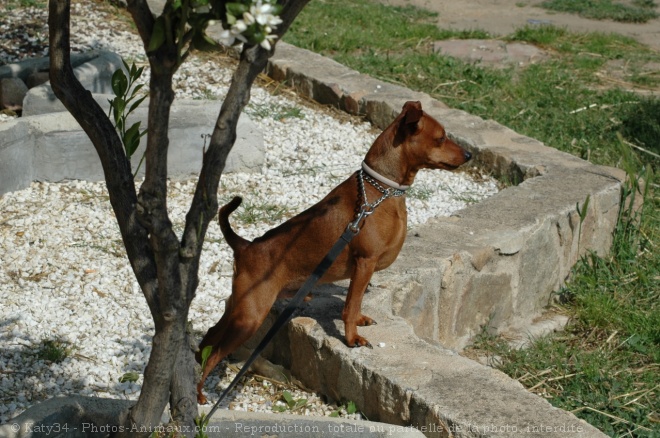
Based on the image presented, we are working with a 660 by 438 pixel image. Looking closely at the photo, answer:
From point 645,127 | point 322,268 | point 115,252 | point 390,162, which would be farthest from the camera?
point 645,127

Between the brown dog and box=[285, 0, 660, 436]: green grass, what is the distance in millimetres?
1029

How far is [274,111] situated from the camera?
6574 millimetres

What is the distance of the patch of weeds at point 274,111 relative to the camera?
255 inches

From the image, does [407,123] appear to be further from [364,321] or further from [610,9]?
[610,9]

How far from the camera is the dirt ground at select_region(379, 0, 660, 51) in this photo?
973 centimetres

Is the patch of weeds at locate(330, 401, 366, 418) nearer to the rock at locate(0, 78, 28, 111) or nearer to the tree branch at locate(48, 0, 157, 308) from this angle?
the tree branch at locate(48, 0, 157, 308)

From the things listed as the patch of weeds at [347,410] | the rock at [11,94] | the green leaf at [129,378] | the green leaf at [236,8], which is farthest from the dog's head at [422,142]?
the rock at [11,94]

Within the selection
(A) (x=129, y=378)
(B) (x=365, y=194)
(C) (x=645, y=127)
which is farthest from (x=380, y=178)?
(C) (x=645, y=127)

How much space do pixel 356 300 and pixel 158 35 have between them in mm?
1717

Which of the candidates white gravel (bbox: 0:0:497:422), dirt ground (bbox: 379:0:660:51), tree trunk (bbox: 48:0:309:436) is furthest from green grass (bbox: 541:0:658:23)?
tree trunk (bbox: 48:0:309:436)

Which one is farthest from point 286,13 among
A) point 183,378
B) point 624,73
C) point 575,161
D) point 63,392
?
point 624,73

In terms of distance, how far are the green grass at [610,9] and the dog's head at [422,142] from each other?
7.48 metres

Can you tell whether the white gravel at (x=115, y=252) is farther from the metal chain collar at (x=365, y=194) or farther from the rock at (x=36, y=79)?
the rock at (x=36, y=79)

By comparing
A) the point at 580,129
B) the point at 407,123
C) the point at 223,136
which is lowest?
the point at 580,129
